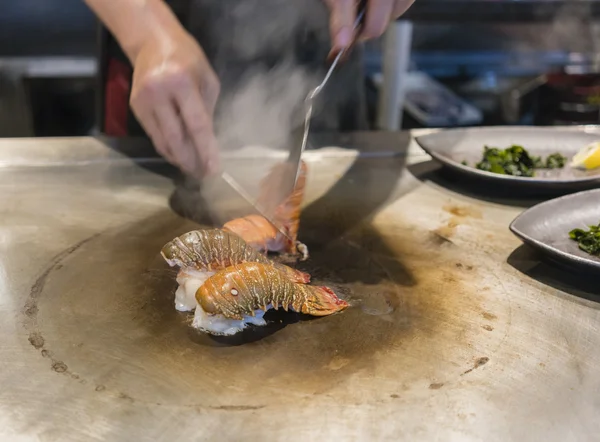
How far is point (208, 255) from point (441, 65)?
12.1 ft

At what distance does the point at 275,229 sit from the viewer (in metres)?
2.07

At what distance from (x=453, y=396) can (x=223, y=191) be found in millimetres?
1378

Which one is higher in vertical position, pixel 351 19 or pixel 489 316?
pixel 351 19

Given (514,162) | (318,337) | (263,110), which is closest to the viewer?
(318,337)

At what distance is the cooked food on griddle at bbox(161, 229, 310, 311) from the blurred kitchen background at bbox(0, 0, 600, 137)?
2533 mm

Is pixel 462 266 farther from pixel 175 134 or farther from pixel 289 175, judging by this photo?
pixel 175 134

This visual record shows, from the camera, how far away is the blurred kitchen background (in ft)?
13.4

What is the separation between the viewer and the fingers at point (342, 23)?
200 centimetres

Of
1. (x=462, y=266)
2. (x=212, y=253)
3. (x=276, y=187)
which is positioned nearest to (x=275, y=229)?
(x=276, y=187)

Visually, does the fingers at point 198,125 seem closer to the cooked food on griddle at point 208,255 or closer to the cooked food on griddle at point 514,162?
the cooked food on griddle at point 208,255

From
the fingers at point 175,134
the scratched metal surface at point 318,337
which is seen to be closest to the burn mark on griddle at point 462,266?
the scratched metal surface at point 318,337

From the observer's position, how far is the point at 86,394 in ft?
4.53

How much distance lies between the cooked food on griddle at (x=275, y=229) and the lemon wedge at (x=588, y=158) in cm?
128

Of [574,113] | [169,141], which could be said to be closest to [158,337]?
[169,141]
